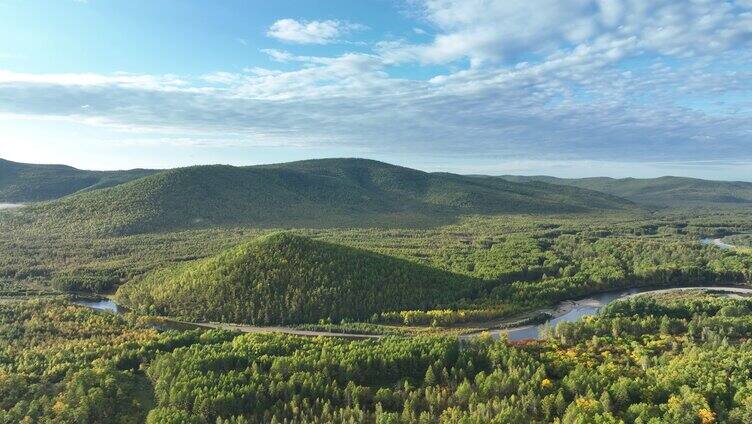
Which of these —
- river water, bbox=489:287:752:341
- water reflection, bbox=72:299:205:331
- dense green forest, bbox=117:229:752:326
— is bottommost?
water reflection, bbox=72:299:205:331

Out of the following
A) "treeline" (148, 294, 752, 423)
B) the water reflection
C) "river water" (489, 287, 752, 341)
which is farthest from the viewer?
the water reflection

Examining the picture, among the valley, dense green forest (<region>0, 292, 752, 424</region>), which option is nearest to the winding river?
the valley

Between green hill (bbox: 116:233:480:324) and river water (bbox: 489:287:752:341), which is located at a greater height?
green hill (bbox: 116:233:480:324)

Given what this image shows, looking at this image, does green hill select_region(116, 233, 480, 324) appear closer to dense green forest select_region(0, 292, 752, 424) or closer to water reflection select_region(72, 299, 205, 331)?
water reflection select_region(72, 299, 205, 331)

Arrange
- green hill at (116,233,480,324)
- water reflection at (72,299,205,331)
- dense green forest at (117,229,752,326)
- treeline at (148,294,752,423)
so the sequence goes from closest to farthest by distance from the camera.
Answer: treeline at (148,294,752,423) → water reflection at (72,299,205,331) → dense green forest at (117,229,752,326) → green hill at (116,233,480,324)

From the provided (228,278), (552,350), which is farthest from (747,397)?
(228,278)

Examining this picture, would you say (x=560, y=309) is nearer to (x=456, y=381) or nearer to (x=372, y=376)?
(x=456, y=381)

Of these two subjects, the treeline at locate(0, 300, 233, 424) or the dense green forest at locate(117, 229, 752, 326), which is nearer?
the treeline at locate(0, 300, 233, 424)
